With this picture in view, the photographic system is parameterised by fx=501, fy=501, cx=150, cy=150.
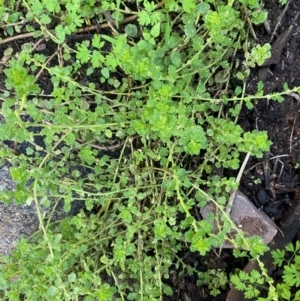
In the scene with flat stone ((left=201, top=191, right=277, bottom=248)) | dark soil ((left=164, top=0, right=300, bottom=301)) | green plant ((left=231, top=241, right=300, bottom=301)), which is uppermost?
dark soil ((left=164, top=0, right=300, bottom=301))

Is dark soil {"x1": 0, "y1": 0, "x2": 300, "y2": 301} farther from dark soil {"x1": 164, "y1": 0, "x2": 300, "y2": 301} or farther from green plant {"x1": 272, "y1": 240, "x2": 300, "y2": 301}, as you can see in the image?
green plant {"x1": 272, "y1": 240, "x2": 300, "y2": 301}

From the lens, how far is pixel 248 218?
7.93 feet

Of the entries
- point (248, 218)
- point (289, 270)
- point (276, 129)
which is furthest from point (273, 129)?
point (289, 270)

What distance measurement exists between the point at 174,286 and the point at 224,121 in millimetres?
920

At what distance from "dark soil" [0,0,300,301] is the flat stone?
3.2 inches

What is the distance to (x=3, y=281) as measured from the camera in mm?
2014

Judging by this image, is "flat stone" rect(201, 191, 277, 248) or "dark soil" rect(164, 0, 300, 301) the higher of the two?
"dark soil" rect(164, 0, 300, 301)

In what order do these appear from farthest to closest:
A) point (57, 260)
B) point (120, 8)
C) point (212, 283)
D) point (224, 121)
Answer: point (212, 283)
point (120, 8)
point (224, 121)
point (57, 260)

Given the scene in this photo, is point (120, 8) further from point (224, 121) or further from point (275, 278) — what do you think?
point (275, 278)

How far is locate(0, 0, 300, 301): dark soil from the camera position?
2400mm

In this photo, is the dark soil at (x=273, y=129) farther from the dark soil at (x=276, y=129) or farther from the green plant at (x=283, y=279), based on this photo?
the green plant at (x=283, y=279)

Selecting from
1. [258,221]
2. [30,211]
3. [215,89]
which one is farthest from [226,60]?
[30,211]

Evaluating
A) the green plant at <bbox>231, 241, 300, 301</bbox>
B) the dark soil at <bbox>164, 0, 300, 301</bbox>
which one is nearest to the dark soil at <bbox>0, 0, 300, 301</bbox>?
the dark soil at <bbox>164, 0, 300, 301</bbox>

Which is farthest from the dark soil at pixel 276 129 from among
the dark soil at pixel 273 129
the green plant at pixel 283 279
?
the green plant at pixel 283 279
